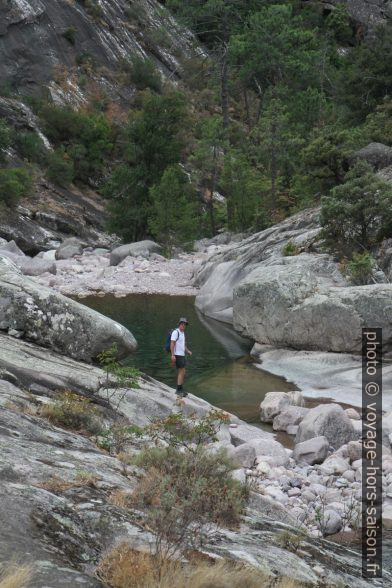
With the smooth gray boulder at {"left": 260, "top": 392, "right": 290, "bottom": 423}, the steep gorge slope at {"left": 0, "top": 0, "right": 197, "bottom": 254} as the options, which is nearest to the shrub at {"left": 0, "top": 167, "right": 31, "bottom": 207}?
the steep gorge slope at {"left": 0, "top": 0, "right": 197, "bottom": 254}

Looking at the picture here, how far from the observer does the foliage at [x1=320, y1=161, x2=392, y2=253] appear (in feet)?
79.9

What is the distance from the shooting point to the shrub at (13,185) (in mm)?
40781

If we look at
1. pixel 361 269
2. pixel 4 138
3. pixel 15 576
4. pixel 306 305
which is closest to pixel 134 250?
pixel 4 138

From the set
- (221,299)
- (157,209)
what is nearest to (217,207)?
(157,209)

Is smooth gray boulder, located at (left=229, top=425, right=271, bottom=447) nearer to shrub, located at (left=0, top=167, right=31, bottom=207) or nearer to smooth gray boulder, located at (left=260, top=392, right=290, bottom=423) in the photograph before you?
smooth gray boulder, located at (left=260, top=392, right=290, bottom=423)

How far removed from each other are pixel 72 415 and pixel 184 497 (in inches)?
122

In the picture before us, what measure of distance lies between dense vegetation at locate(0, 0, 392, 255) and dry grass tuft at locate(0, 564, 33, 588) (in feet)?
82.8

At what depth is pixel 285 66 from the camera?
202 ft

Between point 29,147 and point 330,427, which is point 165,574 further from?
point 29,147

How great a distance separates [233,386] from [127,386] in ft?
23.8

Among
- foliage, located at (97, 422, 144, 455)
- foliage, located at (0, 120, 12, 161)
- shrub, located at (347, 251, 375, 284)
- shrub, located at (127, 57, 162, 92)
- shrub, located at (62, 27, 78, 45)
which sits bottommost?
foliage, located at (97, 422, 144, 455)

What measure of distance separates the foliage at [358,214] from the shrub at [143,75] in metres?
39.2

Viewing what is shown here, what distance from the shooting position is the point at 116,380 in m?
11.9

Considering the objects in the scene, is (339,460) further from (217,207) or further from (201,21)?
(201,21)
